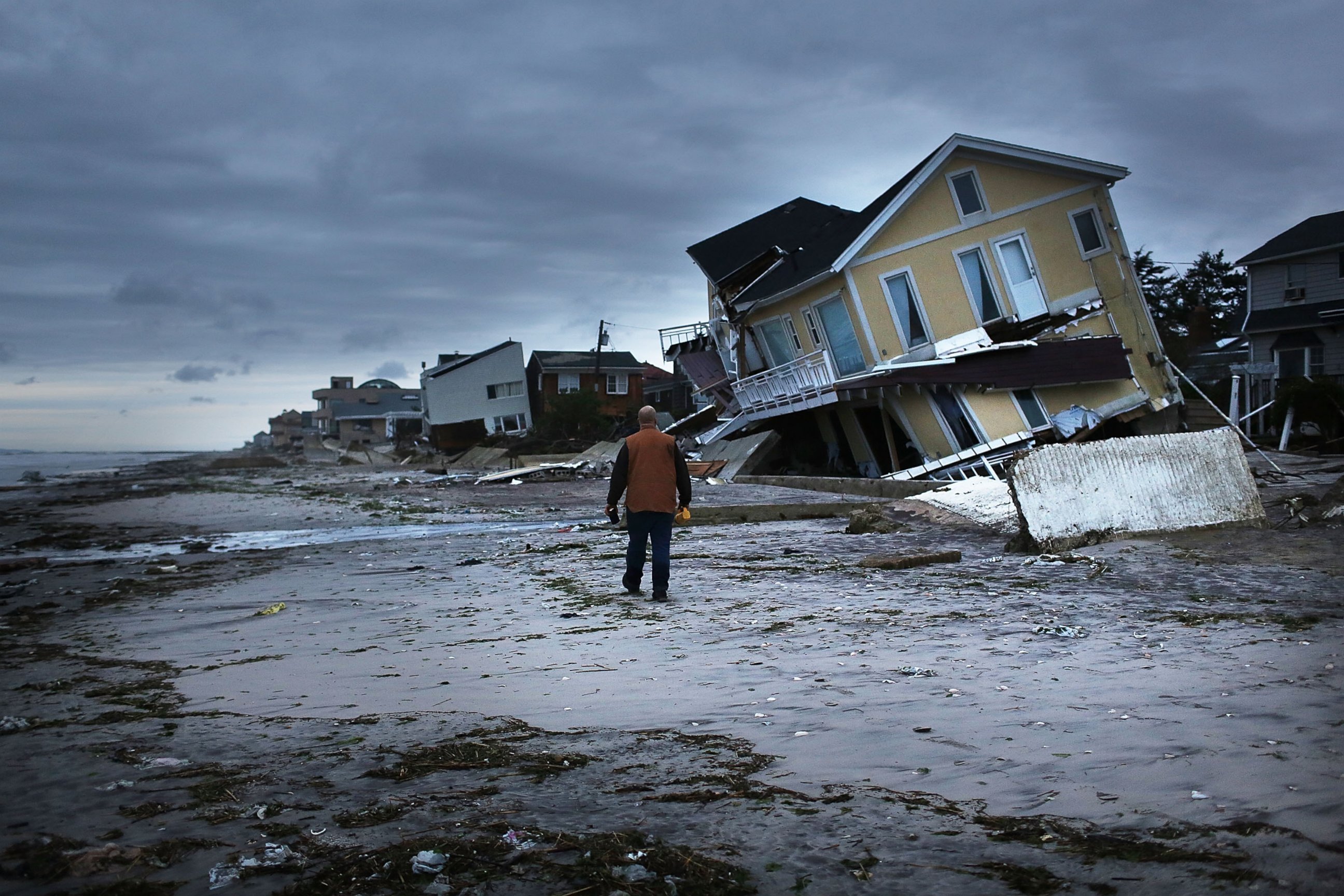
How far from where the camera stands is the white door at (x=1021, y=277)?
26.3 m

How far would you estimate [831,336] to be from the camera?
28.3m

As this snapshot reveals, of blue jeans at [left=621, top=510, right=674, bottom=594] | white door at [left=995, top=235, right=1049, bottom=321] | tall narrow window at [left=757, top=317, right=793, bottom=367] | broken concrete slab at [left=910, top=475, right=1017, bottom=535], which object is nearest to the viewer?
blue jeans at [left=621, top=510, right=674, bottom=594]

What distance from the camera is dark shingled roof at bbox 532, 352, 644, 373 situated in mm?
67000

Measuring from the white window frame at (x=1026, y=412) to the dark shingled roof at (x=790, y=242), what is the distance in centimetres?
574

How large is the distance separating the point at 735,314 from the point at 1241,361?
2538 centimetres

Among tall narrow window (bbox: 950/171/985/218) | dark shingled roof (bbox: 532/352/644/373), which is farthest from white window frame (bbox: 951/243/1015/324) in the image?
dark shingled roof (bbox: 532/352/644/373)

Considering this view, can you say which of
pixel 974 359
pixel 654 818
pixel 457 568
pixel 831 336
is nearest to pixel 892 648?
pixel 654 818

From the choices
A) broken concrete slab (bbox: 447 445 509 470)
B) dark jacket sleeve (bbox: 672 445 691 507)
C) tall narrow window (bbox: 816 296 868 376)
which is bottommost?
dark jacket sleeve (bbox: 672 445 691 507)

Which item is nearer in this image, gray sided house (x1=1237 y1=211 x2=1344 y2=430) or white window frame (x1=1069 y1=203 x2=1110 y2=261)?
white window frame (x1=1069 y1=203 x2=1110 y2=261)

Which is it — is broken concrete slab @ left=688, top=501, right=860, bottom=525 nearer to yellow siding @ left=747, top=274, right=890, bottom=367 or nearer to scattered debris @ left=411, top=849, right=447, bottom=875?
yellow siding @ left=747, top=274, right=890, bottom=367

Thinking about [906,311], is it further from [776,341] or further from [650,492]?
[650,492]

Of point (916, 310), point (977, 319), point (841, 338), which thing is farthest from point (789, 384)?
point (977, 319)

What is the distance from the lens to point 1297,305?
3541 centimetres

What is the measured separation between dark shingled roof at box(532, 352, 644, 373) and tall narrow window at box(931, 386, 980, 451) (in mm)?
43614
